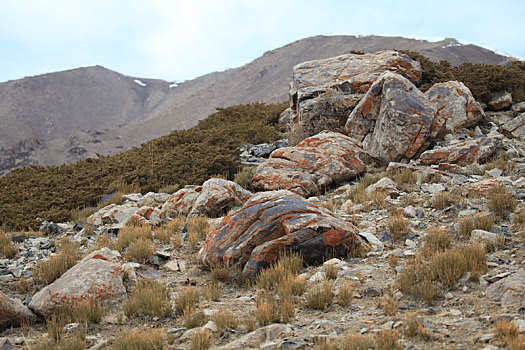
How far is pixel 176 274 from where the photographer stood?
20.6ft

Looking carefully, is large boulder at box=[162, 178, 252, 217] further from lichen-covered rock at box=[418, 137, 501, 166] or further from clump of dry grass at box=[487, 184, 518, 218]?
clump of dry grass at box=[487, 184, 518, 218]

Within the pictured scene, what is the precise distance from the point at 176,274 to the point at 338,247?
2.82 meters

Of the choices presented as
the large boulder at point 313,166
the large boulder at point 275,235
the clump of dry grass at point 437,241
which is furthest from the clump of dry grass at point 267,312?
the large boulder at point 313,166

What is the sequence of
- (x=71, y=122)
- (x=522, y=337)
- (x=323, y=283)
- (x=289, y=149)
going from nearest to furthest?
1. (x=522, y=337)
2. (x=323, y=283)
3. (x=289, y=149)
4. (x=71, y=122)

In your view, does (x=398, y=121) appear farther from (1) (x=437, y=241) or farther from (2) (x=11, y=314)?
(2) (x=11, y=314)

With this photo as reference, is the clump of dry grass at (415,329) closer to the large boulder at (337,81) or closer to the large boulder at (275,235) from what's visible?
the large boulder at (275,235)

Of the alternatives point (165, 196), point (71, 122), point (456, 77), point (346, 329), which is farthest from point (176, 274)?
point (71, 122)

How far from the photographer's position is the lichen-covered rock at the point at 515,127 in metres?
12.4

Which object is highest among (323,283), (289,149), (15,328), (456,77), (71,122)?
(71,122)

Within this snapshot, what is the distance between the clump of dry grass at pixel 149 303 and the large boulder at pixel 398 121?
8.44 m

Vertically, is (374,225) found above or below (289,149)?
below

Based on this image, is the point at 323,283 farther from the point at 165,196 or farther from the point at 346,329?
the point at 165,196

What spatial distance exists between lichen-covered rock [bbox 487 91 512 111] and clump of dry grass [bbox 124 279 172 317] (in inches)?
598

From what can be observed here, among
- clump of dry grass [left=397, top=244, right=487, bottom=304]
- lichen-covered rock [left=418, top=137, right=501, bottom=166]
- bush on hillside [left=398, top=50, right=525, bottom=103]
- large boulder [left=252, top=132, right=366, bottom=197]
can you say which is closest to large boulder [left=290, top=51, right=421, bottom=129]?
bush on hillside [left=398, top=50, right=525, bottom=103]
